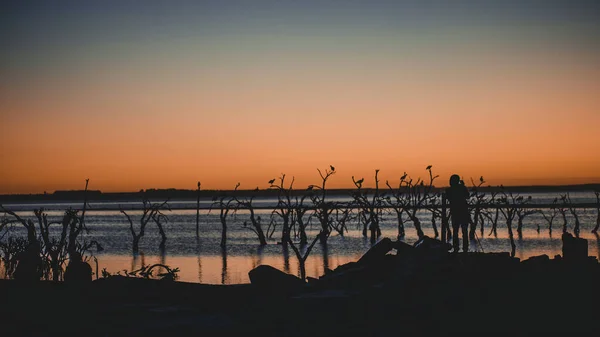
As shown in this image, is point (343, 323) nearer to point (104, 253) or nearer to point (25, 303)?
point (25, 303)

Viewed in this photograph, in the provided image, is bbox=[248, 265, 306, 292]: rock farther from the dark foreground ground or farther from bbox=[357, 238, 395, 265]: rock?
bbox=[357, 238, 395, 265]: rock

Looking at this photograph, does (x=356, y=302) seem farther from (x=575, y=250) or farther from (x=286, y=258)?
(x=286, y=258)

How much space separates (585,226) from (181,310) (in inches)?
2225

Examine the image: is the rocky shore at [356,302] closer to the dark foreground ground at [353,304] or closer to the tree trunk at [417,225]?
the dark foreground ground at [353,304]

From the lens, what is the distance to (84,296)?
13.1m

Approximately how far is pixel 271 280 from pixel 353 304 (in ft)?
10.2

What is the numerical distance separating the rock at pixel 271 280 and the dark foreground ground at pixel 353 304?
0.06 meters

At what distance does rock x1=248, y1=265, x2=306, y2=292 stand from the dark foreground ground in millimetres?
64

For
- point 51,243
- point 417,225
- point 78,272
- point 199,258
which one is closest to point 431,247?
point 78,272

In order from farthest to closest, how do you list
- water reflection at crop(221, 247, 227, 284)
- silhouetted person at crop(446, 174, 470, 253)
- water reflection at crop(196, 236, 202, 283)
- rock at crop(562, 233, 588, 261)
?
water reflection at crop(196, 236, 202, 283)
water reflection at crop(221, 247, 227, 284)
silhouetted person at crop(446, 174, 470, 253)
rock at crop(562, 233, 588, 261)

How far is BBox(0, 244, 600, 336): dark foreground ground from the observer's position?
33.1ft

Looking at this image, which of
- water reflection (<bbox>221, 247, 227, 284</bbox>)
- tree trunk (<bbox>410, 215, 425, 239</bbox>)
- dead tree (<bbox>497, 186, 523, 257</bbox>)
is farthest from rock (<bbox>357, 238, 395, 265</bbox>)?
tree trunk (<bbox>410, 215, 425, 239</bbox>)

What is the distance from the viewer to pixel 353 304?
35.8ft

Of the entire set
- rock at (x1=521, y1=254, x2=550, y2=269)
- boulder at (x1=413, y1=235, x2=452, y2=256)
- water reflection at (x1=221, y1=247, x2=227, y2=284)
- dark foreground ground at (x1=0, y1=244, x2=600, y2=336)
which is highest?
boulder at (x1=413, y1=235, x2=452, y2=256)
